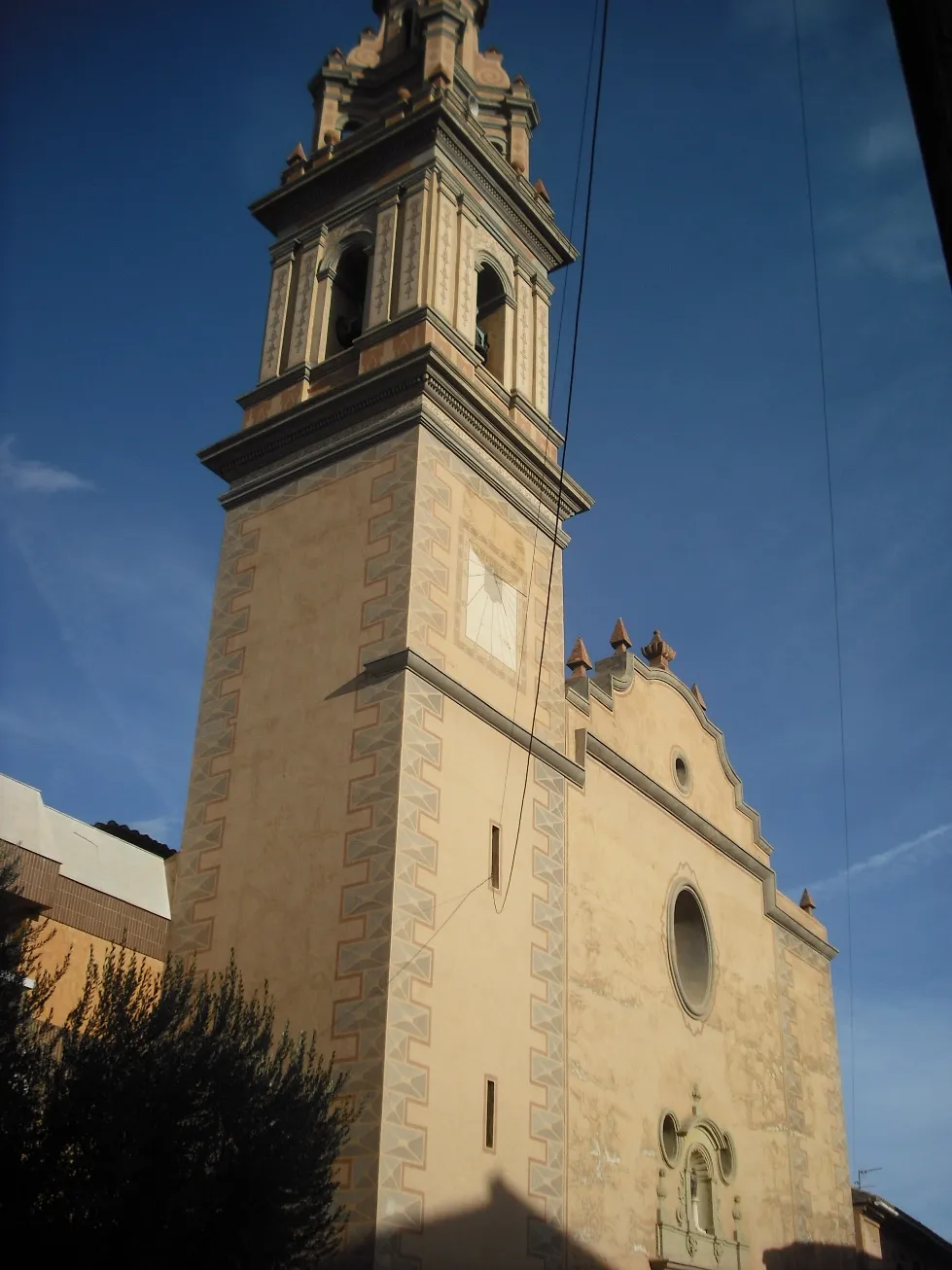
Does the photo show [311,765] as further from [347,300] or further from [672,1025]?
[347,300]

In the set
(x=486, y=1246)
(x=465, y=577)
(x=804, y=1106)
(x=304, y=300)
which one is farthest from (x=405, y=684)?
(x=804, y=1106)

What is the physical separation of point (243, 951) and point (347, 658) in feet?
12.0

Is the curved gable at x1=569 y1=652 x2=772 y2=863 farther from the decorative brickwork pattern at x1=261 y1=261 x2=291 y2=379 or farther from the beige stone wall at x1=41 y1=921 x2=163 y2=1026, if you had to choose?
the beige stone wall at x1=41 y1=921 x2=163 y2=1026

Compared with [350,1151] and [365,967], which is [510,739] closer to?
[365,967]

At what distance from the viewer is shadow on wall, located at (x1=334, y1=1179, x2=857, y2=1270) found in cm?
1312

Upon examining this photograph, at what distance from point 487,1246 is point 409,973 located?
292 cm

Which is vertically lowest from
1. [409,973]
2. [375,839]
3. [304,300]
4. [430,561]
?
[409,973]

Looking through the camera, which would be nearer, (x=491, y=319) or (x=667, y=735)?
(x=491, y=319)

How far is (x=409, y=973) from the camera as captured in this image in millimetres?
14578

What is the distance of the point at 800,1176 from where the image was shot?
2178 cm

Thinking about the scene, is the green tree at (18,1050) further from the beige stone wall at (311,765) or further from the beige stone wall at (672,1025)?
the beige stone wall at (672,1025)

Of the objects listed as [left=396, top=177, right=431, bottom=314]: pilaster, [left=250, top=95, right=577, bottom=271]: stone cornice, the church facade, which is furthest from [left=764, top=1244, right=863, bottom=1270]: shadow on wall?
[left=250, top=95, right=577, bottom=271]: stone cornice

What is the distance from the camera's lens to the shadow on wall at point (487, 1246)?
13.1 m

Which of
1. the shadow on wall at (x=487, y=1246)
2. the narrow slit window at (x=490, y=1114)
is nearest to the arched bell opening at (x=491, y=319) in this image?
the narrow slit window at (x=490, y=1114)
